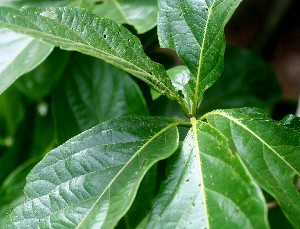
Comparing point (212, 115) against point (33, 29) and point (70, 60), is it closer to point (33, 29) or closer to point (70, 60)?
point (33, 29)

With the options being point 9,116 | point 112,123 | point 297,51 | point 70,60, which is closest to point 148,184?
point 112,123

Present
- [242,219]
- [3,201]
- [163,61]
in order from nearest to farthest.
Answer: [242,219], [3,201], [163,61]

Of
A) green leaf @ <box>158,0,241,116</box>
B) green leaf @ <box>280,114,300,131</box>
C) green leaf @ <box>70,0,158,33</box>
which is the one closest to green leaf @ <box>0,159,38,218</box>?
green leaf @ <box>70,0,158,33</box>

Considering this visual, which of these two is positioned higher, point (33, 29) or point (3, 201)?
point (33, 29)

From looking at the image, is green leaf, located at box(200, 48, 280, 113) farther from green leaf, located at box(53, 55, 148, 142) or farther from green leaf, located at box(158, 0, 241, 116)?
green leaf, located at box(158, 0, 241, 116)

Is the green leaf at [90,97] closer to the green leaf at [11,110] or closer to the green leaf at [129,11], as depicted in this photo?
the green leaf at [129,11]

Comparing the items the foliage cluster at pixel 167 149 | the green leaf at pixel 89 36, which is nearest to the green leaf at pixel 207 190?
the foliage cluster at pixel 167 149

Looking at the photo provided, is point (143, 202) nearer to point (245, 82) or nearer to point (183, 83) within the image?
point (183, 83)
